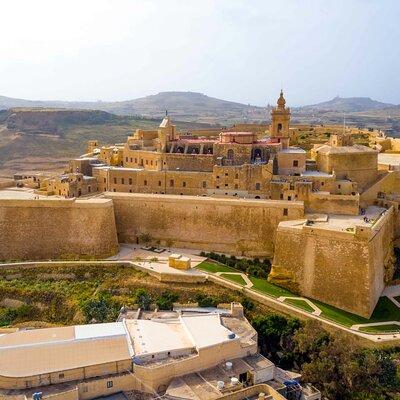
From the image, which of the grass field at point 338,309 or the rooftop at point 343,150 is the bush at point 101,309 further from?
the rooftop at point 343,150

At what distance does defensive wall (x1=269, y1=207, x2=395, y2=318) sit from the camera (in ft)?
89.5

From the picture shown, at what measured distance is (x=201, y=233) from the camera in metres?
33.4

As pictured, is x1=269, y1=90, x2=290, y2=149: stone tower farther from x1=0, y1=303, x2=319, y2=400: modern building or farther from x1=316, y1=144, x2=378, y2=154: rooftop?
x1=0, y1=303, x2=319, y2=400: modern building

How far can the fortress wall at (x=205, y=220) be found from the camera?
32.0 meters

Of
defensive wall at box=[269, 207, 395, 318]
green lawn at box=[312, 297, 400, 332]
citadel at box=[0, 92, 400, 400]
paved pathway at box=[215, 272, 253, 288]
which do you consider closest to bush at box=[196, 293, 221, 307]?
citadel at box=[0, 92, 400, 400]

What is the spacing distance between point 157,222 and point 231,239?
16.4ft

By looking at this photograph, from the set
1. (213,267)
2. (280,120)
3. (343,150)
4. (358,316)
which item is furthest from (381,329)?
(280,120)

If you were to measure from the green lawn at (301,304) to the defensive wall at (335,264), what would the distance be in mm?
1115

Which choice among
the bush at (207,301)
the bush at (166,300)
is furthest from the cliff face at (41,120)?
the bush at (207,301)

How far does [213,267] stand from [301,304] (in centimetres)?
569

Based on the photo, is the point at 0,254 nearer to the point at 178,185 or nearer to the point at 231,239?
the point at 178,185

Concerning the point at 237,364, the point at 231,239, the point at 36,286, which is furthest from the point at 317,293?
the point at 36,286

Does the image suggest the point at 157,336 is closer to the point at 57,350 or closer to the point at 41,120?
the point at 57,350

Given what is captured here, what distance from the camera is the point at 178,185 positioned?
1423 inches
